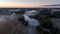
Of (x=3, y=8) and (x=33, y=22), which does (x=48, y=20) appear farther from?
(x=3, y=8)

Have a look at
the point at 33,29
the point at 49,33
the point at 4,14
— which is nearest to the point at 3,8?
the point at 4,14

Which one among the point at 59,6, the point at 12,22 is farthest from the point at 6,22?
the point at 59,6

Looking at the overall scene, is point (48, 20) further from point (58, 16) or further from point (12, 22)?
point (12, 22)

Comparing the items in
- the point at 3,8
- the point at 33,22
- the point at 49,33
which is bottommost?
the point at 49,33

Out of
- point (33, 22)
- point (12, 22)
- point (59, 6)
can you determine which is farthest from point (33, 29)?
point (59, 6)

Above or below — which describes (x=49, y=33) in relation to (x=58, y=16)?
below

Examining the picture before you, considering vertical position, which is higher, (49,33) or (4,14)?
(4,14)

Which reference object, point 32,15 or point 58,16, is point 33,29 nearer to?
point 32,15
